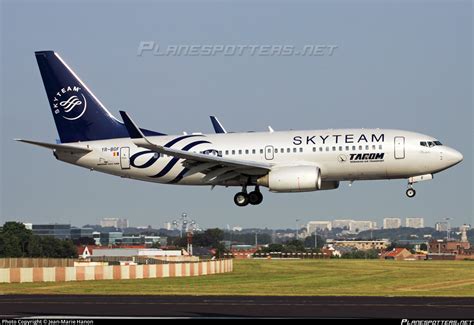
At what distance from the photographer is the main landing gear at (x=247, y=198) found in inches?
2778

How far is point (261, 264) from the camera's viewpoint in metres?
99.4

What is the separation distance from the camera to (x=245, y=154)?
228 feet

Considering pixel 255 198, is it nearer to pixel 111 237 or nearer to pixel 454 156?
pixel 454 156

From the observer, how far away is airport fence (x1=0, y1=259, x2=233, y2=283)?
234 ft

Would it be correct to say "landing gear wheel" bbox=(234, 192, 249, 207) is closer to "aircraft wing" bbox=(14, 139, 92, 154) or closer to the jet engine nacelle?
the jet engine nacelle

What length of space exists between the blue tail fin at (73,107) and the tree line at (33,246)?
34772 mm

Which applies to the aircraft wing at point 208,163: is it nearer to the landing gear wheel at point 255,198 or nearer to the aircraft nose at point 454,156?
the landing gear wheel at point 255,198

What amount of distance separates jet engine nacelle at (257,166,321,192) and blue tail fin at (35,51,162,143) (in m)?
11.0

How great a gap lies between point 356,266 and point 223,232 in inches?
2024

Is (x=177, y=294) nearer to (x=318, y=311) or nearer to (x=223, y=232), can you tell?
(x=318, y=311)

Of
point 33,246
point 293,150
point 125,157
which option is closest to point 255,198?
point 293,150

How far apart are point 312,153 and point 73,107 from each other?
1981 centimetres

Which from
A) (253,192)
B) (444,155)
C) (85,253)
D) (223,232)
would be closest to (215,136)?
(253,192)

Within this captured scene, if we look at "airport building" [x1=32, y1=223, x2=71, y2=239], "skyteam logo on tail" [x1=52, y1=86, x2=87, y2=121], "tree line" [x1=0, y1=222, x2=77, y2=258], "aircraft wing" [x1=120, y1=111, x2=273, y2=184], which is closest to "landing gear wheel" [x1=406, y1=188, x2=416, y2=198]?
"aircraft wing" [x1=120, y1=111, x2=273, y2=184]
